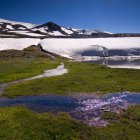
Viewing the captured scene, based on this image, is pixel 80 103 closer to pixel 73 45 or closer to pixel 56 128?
pixel 56 128

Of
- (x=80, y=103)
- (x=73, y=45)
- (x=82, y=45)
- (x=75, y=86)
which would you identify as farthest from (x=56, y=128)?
(x=82, y=45)

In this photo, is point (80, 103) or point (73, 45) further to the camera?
point (73, 45)

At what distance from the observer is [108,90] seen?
46.3 meters

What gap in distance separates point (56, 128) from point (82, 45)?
129m

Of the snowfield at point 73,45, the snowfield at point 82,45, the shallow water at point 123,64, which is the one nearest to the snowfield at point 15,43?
the snowfield at point 73,45

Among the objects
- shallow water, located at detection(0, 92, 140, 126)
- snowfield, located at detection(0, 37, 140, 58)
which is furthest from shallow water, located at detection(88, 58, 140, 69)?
shallow water, located at detection(0, 92, 140, 126)

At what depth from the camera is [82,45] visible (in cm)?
15412

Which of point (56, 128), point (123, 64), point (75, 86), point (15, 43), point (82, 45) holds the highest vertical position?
point (15, 43)

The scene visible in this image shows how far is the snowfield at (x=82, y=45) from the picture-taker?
144 m

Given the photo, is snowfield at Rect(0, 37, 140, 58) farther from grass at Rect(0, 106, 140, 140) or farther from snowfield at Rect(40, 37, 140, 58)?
grass at Rect(0, 106, 140, 140)

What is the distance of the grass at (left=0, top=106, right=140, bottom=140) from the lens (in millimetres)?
24594

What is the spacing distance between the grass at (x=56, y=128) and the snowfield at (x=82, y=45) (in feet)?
353

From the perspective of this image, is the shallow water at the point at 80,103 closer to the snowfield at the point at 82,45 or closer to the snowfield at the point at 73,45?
the snowfield at the point at 73,45

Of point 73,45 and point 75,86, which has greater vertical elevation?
point 73,45
